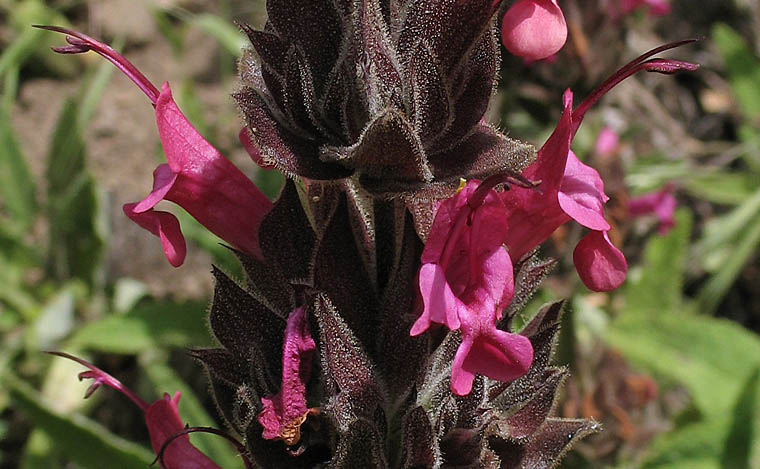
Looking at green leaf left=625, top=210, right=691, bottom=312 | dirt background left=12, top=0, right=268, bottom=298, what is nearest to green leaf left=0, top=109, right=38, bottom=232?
dirt background left=12, top=0, right=268, bottom=298

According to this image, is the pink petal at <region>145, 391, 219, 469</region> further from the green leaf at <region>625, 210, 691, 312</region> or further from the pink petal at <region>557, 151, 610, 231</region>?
the green leaf at <region>625, 210, 691, 312</region>

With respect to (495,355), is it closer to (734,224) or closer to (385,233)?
(385,233)

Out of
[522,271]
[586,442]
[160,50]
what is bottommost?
[586,442]

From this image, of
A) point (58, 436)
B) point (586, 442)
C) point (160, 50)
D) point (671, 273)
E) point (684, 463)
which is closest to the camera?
point (58, 436)

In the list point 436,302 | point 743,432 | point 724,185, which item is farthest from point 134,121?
point 436,302

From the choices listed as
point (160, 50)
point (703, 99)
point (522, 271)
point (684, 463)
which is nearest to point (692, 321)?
point (684, 463)

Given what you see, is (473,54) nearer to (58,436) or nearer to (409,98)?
(409,98)

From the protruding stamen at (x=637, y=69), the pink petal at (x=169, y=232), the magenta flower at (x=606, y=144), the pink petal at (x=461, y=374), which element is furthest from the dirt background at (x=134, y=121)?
the pink petal at (x=461, y=374)
